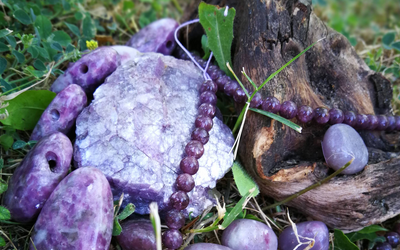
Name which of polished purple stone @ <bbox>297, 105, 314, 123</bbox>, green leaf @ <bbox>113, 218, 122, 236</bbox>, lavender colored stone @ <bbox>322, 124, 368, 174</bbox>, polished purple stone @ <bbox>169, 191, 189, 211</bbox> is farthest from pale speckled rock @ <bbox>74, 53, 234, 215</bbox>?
lavender colored stone @ <bbox>322, 124, 368, 174</bbox>

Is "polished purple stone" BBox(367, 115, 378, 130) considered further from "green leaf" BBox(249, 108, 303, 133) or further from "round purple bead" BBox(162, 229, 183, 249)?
"round purple bead" BBox(162, 229, 183, 249)

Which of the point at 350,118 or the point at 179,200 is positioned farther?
the point at 350,118

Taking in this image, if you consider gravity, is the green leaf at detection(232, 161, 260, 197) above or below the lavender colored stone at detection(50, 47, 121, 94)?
below

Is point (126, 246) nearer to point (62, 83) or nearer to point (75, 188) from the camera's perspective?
point (75, 188)

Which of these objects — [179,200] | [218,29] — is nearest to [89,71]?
[218,29]

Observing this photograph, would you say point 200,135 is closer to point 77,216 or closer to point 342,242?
point 77,216
